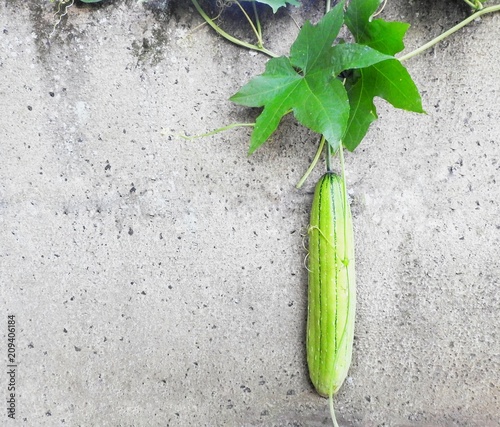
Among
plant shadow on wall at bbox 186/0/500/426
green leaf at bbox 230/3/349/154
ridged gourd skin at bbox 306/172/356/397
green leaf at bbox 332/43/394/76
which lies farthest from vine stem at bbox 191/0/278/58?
ridged gourd skin at bbox 306/172/356/397

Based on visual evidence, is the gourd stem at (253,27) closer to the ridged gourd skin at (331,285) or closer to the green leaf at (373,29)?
the green leaf at (373,29)

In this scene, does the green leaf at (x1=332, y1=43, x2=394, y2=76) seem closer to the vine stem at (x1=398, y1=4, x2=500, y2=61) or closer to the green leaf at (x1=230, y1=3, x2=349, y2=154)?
the green leaf at (x1=230, y1=3, x2=349, y2=154)

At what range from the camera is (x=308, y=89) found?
1049 millimetres

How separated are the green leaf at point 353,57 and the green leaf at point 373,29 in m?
0.06

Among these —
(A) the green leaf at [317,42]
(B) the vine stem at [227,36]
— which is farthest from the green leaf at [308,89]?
(B) the vine stem at [227,36]

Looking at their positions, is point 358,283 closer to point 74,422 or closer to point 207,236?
point 207,236

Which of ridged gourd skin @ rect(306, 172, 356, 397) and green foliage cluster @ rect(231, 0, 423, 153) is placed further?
ridged gourd skin @ rect(306, 172, 356, 397)

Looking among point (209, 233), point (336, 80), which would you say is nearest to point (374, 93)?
point (336, 80)

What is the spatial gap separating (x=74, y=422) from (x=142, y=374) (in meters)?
0.22

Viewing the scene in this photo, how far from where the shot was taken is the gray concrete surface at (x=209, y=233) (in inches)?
47.4

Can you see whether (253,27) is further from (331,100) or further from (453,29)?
(453,29)

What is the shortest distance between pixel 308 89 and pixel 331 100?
60mm

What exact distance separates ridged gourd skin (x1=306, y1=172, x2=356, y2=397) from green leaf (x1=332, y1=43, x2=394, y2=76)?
0.27 meters

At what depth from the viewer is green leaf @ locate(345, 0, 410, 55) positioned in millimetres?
1005
